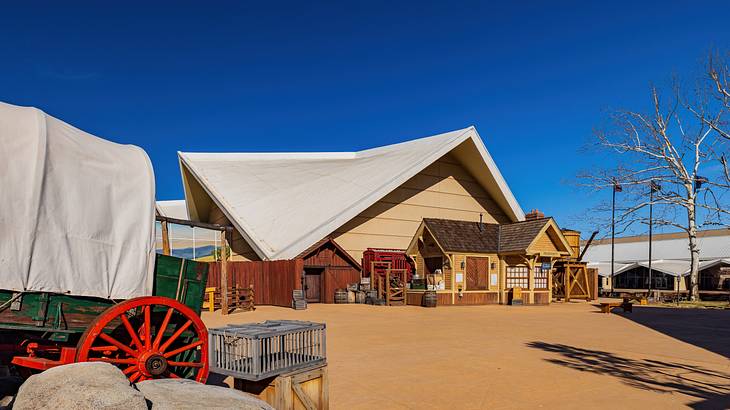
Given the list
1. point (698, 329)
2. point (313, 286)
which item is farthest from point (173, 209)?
point (698, 329)

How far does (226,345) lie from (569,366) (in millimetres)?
7388

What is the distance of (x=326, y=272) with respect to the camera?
3169 cm

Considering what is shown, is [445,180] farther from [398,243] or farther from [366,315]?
[366,315]

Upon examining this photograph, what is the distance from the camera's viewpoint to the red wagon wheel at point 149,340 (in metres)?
6.80

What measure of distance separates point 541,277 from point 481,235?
187 inches

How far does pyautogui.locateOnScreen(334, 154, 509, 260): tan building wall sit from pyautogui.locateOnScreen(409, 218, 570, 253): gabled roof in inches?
124

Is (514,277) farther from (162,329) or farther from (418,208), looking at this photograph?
(162,329)

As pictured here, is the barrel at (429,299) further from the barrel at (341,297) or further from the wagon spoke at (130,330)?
the wagon spoke at (130,330)

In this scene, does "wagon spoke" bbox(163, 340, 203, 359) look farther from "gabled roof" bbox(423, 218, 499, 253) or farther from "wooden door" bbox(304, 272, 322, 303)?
"wooden door" bbox(304, 272, 322, 303)

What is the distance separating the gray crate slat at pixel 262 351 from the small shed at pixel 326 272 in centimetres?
2318

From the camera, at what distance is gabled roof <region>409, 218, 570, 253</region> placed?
1187 inches

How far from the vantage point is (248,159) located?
50.7 meters

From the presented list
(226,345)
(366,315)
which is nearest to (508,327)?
(366,315)

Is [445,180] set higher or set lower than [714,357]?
higher
